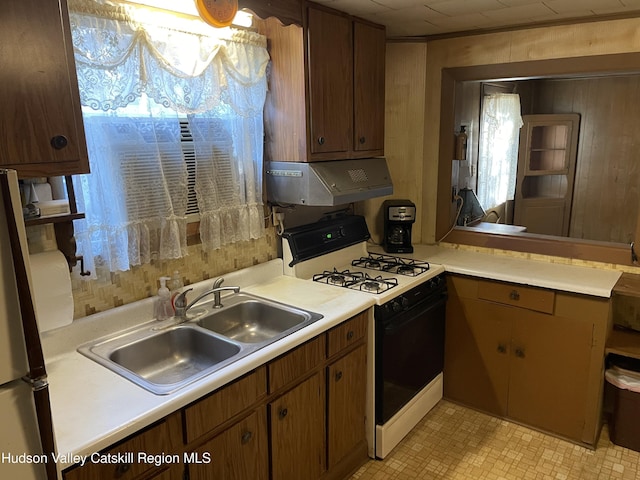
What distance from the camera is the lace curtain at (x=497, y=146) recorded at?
13.3 ft

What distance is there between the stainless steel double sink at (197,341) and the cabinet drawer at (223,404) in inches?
3.2

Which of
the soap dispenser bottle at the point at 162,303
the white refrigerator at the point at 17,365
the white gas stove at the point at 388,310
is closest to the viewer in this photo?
the white refrigerator at the point at 17,365

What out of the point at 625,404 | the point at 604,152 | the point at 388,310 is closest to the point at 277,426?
the point at 388,310

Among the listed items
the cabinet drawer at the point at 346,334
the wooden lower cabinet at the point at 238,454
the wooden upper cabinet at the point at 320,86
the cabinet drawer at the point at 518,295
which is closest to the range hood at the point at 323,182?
the wooden upper cabinet at the point at 320,86

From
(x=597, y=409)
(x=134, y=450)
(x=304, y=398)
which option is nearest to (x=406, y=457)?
(x=304, y=398)

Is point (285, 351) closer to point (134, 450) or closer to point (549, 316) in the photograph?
point (134, 450)

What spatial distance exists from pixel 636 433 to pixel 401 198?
190 centimetres

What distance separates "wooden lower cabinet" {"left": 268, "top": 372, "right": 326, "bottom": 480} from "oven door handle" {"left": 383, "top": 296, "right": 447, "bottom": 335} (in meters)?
0.46

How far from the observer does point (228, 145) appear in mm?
2287

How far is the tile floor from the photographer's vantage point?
7.80 feet

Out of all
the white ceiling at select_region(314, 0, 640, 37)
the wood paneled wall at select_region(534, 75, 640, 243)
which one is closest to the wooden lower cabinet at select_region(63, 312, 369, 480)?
the white ceiling at select_region(314, 0, 640, 37)

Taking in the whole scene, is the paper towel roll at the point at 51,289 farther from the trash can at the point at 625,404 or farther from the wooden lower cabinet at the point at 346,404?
the trash can at the point at 625,404

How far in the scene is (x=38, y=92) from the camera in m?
1.40

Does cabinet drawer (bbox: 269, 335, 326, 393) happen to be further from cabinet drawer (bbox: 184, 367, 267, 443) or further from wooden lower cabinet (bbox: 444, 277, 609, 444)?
wooden lower cabinet (bbox: 444, 277, 609, 444)
